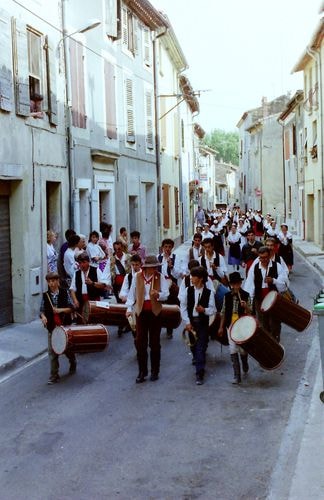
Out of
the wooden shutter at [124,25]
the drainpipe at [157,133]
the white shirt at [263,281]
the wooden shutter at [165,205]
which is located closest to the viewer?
the white shirt at [263,281]

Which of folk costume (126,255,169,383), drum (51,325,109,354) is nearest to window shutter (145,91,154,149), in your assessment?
folk costume (126,255,169,383)

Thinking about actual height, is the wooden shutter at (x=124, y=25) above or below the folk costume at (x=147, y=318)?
above

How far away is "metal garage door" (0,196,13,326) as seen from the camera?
1302cm

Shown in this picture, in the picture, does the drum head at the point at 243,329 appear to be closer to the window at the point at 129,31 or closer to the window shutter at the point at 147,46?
the window at the point at 129,31

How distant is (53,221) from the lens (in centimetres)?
1570

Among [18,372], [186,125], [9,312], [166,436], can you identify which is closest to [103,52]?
[9,312]

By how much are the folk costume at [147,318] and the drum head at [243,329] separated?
1.05m

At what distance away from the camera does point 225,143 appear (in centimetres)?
11550

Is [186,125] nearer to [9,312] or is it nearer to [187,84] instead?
[187,84]

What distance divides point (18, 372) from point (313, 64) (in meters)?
24.9

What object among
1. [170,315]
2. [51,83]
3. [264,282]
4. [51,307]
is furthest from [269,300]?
[51,83]

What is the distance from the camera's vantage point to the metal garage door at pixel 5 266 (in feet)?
42.7

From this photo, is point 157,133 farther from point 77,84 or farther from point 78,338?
point 78,338

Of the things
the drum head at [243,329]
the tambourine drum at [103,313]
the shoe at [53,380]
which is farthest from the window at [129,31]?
the drum head at [243,329]
